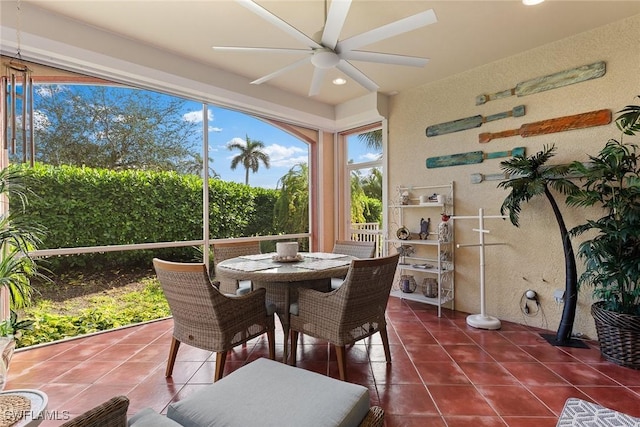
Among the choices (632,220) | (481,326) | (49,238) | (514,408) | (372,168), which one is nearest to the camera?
(514,408)

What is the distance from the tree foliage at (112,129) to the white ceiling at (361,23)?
60 cm

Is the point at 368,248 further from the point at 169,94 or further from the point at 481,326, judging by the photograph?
the point at 169,94

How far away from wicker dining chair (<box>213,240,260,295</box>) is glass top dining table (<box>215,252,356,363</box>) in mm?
243

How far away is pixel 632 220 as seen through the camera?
234 centimetres

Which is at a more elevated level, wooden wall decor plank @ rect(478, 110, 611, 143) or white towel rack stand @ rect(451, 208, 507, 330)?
wooden wall decor plank @ rect(478, 110, 611, 143)

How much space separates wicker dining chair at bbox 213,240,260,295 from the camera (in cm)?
296

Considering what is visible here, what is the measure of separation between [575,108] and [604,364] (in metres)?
2.25

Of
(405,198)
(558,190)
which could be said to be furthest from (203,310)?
(558,190)

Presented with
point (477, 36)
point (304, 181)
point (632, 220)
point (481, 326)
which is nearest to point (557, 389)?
point (481, 326)

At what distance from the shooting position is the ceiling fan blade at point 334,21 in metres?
1.76

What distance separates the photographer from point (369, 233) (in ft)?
16.8

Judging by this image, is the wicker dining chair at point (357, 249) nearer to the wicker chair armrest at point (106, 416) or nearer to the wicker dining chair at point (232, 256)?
the wicker dining chair at point (232, 256)

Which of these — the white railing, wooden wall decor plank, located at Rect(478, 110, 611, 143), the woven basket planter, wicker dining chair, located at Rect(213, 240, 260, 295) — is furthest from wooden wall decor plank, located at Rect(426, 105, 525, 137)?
wicker dining chair, located at Rect(213, 240, 260, 295)

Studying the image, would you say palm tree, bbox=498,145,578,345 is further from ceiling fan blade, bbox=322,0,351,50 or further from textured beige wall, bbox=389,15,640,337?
ceiling fan blade, bbox=322,0,351,50
